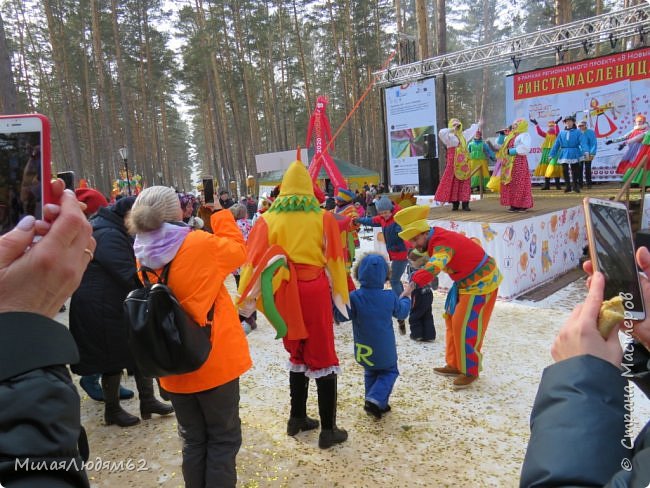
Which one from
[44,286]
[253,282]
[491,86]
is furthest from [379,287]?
[491,86]

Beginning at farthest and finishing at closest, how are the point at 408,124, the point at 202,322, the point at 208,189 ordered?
1. the point at 408,124
2. the point at 208,189
3. the point at 202,322

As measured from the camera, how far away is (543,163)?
12.0 m

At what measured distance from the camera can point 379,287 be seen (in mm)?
3256

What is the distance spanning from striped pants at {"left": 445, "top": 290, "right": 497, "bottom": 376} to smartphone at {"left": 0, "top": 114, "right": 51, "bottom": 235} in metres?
3.35

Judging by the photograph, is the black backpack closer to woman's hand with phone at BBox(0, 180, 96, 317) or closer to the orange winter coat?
the orange winter coat

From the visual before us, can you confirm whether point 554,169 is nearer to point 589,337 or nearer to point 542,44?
point 542,44

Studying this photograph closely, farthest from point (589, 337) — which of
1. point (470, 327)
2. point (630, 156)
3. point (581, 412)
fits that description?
point (630, 156)

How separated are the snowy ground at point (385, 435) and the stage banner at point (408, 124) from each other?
10.1 m

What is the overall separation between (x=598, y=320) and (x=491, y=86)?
34731 millimetres

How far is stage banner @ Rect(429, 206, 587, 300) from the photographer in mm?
6145

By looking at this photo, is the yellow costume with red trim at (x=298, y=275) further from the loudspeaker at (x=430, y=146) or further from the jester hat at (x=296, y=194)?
the loudspeaker at (x=430, y=146)

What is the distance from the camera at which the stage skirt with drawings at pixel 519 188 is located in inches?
290

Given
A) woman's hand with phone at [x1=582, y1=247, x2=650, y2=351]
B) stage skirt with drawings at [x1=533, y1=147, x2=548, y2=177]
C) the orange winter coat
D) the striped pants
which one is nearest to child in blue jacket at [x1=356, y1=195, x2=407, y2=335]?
the striped pants

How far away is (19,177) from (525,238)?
6.68 metres
